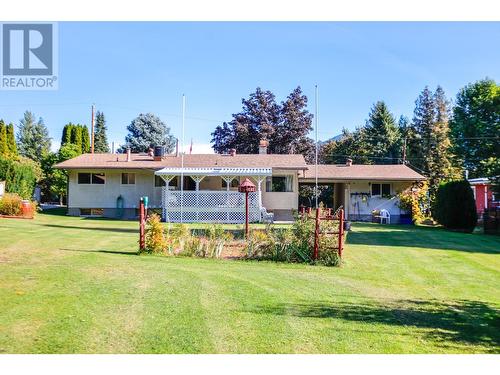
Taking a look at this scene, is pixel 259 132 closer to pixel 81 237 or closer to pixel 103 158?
pixel 103 158

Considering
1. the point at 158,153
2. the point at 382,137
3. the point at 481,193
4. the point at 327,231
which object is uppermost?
the point at 382,137

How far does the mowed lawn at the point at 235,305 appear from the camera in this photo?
560 centimetres

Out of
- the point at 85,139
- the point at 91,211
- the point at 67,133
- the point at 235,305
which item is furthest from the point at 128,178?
the point at 235,305

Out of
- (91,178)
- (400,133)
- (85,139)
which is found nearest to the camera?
(91,178)

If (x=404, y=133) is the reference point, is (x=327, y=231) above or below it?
below

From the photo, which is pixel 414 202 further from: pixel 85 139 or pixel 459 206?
pixel 85 139

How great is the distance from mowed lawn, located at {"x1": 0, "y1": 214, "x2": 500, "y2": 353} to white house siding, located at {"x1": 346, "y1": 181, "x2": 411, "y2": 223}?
1831 cm

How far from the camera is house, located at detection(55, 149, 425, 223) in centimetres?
2666

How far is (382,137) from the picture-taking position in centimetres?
5228

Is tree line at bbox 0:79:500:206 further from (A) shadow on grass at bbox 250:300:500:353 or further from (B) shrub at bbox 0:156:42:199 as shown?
(A) shadow on grass at bbox 250:300:500:353

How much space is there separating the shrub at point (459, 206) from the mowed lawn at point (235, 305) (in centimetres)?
1188

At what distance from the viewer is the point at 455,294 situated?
937 cm

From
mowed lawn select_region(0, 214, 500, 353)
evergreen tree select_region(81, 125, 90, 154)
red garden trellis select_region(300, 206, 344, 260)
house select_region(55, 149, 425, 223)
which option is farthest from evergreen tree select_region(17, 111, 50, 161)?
red garden trellis select_region(300, 206, 344, 260)

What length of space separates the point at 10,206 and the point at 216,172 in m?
11.0
